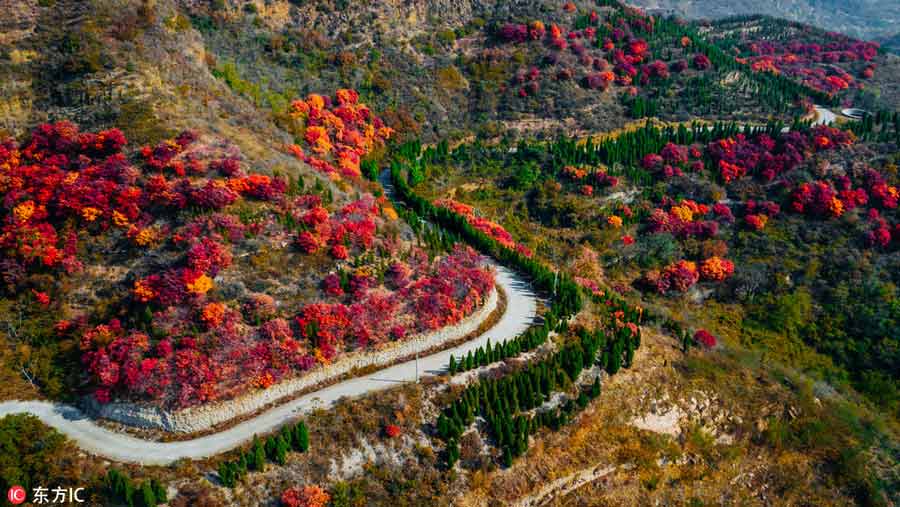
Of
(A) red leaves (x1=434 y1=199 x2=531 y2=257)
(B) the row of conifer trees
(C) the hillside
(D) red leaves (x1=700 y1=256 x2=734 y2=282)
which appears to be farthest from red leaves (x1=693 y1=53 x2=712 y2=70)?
(B) the row of conifer trees

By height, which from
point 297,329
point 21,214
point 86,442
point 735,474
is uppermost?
point 21,214

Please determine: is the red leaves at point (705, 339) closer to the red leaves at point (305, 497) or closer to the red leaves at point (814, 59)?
the red leaves at point (305, 497)

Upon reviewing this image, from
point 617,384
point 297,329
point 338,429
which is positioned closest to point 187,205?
point 297,329

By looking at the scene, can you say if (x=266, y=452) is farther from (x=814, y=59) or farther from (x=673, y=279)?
(x=814, y=59)

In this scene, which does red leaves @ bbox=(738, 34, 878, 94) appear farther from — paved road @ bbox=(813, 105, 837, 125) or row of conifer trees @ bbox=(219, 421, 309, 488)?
row of conifer trees @ bbox=(219, 421, 309, 488)

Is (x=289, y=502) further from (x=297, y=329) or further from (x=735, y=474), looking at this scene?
(x=735, y=474)

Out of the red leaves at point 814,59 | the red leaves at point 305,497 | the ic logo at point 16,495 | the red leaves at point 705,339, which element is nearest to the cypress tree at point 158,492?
the red leaves at point 305,497

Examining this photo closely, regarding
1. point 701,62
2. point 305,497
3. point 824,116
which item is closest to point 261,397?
point 305,497
